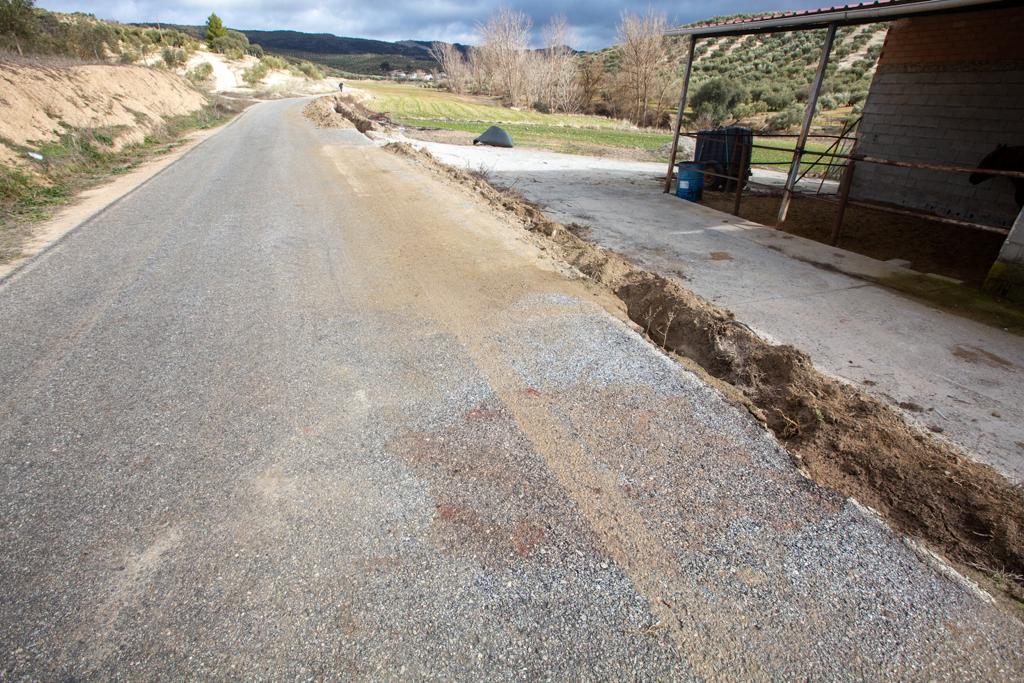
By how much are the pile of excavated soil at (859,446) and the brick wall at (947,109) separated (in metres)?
9.09

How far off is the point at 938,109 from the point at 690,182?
5210 millimetres

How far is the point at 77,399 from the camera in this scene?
11.5 feet

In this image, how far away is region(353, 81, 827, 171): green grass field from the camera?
77.1 feet

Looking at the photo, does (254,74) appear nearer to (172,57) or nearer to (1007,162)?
(172,57)

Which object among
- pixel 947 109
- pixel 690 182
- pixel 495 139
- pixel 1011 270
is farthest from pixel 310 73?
pixel 1011 270

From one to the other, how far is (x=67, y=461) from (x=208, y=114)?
3312 cm

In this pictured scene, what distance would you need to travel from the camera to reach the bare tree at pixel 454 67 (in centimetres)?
5659

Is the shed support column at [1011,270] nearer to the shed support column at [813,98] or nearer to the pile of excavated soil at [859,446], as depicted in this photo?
the shed support column at [813,98]

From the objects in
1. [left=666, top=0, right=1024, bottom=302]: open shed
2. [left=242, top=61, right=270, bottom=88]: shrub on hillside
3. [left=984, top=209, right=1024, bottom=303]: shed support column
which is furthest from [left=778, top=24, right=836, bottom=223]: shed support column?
[left=242, top=61, right=270, bottom=88]: shrub on hillside

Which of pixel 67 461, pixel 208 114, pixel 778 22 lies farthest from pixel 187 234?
pixel 208 114

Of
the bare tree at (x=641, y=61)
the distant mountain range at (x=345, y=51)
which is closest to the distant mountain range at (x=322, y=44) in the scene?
the distant mountain range at (x=345, y=51)

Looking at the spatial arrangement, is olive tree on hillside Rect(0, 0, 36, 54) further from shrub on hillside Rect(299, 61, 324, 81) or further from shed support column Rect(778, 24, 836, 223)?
shrub on hillside Rect(299, 61, 324, 81)

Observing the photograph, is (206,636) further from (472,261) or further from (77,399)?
(472,261)

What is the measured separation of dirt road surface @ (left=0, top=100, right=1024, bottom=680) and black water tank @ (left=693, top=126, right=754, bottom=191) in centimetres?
985
